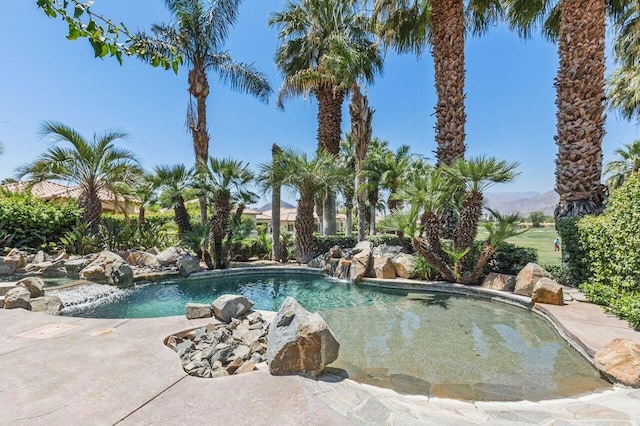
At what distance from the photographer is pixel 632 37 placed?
1225cm

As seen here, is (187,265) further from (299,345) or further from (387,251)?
(299,345)

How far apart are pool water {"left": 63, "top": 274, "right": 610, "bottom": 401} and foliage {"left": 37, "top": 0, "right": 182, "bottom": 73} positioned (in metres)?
3.81

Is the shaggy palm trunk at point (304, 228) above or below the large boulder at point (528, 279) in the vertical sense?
above

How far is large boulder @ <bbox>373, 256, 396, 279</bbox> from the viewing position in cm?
1041

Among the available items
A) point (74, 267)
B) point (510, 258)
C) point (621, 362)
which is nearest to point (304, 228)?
point (510, 258)

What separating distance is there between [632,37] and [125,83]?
67.1 ft

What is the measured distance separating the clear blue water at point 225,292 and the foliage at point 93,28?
6.05 metres

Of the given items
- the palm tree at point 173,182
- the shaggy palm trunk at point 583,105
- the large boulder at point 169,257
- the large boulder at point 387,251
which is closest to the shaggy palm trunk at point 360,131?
the large boulder at point 387,251

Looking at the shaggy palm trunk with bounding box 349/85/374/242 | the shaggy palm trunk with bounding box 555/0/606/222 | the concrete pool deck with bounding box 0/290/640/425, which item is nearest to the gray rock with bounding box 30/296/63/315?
the concrete pool deck with bounding box 0/290/640/425

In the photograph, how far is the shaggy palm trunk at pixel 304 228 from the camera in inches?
548

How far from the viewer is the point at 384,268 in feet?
34.3

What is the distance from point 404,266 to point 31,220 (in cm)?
1450

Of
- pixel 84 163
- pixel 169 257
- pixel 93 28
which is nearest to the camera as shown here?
pixel 93 28

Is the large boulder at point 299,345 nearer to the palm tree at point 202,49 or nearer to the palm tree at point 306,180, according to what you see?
the palm tree at point 306,180
